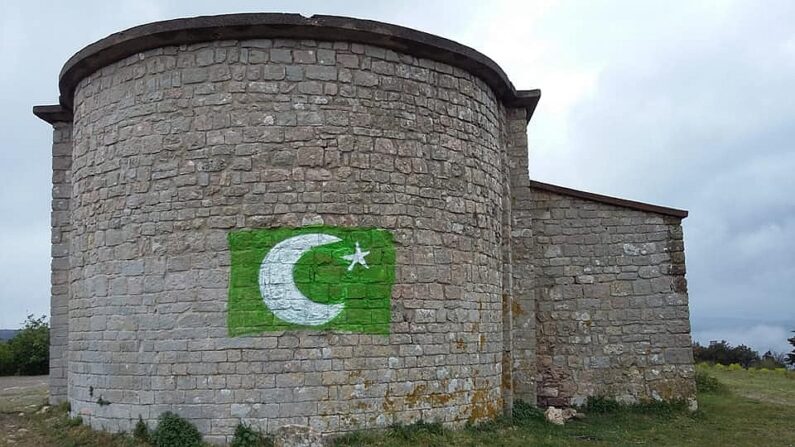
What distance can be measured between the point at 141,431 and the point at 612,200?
7.36m

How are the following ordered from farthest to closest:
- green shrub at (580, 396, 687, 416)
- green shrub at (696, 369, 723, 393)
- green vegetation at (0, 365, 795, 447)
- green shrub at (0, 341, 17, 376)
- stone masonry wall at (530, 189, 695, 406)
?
green shrub at (0, 341, 17, 376)
green shrub at (696, 369, 723, 393)
stone masonry wall at (530, 189, 695, 406)
green shrub at (580, 396, 687, 416)
green vegetation at (0, 365, 795, 447)

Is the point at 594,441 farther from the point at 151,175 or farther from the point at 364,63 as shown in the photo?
the point at 151,175

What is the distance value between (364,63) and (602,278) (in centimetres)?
516

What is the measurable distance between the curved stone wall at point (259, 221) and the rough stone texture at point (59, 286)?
1.77m

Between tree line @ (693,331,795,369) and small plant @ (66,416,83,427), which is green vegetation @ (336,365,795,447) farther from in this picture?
tree line @ (693,331,795,369)

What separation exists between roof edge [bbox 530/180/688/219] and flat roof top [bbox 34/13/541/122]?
268cm

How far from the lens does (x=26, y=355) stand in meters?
18.5

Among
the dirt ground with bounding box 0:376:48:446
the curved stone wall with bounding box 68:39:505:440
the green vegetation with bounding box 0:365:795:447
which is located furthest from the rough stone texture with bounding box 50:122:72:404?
the curved stone wall with bounding box 68:39:505:440

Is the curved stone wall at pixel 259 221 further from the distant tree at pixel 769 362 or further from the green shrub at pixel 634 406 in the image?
the distant tree at pixel 769 362

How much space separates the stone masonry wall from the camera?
10.7m

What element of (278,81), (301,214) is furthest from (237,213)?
(278,81)

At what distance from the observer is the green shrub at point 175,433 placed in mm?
7410

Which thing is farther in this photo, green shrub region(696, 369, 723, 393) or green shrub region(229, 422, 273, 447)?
green shrub region(696, 369, 723, 393)

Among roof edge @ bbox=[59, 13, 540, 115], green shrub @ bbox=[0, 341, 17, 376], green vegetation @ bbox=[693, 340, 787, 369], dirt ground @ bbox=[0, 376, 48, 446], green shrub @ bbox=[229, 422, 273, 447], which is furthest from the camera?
green vegetation @ bbox=[693, 340, 787, 369]
